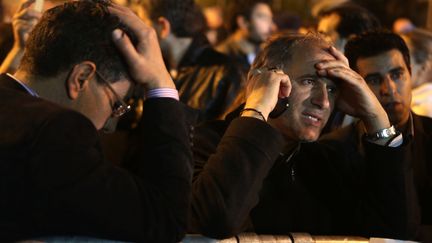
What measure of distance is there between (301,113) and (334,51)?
0.27 metres

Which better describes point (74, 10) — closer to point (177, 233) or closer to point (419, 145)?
point (177, 233)

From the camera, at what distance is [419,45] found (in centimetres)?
527

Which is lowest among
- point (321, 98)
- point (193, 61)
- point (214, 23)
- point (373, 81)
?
point (214, 23)

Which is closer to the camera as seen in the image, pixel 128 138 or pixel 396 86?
pixel 128 138

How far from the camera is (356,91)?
3.04m

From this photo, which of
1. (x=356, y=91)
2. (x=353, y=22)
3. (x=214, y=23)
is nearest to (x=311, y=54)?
(x=356, y=91)

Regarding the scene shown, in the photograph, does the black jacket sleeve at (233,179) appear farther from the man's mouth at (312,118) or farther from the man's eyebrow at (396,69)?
the man's eyebrow at (396,69)

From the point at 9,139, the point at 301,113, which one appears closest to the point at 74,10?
the point at 9,139

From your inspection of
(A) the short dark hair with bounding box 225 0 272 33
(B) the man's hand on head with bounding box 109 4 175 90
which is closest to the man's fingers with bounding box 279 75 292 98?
(B) the man's hand on head with bounding box 109 4 175 90

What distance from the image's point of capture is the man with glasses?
209 cm

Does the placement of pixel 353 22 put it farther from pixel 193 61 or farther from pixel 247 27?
pixel 247 27

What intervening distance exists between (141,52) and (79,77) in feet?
0.72

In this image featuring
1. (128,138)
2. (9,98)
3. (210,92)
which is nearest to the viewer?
(9,98)

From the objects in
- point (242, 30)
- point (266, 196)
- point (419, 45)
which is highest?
point (266, 196)
